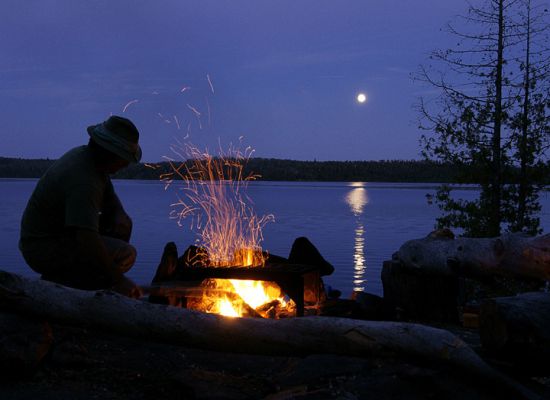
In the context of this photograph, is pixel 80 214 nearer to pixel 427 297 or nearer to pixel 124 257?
pixel 124 257

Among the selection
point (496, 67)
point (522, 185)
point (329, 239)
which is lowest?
point (329, 239)

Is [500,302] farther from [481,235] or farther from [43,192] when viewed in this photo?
[481,235]

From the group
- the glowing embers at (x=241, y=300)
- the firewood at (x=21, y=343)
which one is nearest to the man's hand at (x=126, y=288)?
the firewood at (x=21, y=343)

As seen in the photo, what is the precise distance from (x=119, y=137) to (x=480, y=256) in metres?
4.53

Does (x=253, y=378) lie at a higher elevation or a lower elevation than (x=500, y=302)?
lower

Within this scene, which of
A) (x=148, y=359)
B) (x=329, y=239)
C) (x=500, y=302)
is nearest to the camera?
(x=500, y=302)

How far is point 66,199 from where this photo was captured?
5.66 metres

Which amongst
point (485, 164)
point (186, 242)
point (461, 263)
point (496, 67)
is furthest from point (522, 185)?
point (186, 242)

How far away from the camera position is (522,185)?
1348cm

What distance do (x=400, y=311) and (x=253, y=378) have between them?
134 inches

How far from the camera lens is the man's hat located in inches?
234

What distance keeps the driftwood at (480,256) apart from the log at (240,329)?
293 centimetres

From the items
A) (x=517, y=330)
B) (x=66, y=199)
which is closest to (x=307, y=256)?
(x=66, y=199)

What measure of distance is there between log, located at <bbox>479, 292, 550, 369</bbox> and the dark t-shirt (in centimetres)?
355
